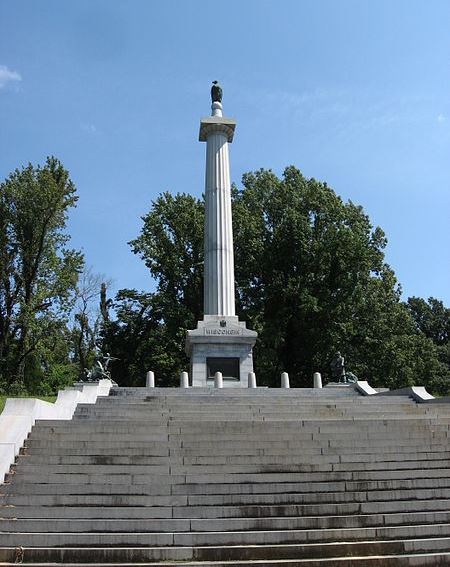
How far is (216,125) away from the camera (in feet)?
95.8

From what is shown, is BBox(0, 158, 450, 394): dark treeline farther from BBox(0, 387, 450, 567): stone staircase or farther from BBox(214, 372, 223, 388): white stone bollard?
BBox(0, 387, 450, 567): stone staircase

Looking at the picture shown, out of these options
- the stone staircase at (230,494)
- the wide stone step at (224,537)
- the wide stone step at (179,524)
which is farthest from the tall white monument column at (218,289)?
the wide stone step at (224,537)

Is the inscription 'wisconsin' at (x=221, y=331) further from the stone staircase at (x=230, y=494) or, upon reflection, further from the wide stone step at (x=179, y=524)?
the wide stone step at (x=179, y=524)

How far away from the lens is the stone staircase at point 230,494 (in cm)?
812

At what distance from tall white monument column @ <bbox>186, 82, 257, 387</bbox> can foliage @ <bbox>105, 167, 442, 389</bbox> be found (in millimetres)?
10184

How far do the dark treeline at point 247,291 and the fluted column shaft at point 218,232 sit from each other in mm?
10098

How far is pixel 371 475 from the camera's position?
35.0 ft

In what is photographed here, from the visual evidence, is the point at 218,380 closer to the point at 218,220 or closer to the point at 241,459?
the point at 218,220

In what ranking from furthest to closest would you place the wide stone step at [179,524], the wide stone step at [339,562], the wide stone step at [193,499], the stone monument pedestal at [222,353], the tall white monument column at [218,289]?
the tall white monument column at [218,289] → the stone monument pedestal at [222,353] → the wide stone step at [193,499] → the wide stone step at [179,524] → the wide stone step at [339,562]

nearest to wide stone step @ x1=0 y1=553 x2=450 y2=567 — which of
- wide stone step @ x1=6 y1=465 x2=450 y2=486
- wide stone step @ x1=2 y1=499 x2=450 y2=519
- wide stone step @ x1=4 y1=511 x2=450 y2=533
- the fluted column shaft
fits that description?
wide stone step @ x1=4 y1=511 x2=450 y2=533

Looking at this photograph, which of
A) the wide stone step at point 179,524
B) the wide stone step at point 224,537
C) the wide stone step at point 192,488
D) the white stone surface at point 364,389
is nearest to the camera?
the wide stone step at point 224,537

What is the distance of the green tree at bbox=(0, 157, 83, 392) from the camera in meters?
34.2

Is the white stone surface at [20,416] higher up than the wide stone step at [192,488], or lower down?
higher up

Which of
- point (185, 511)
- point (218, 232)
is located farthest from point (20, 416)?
point (218, 232)
